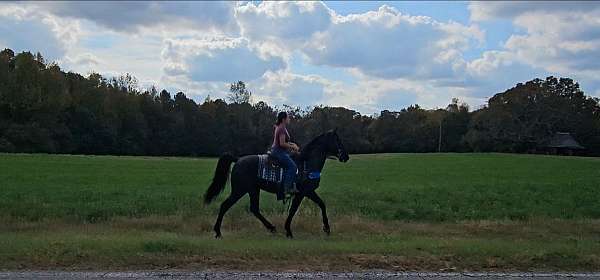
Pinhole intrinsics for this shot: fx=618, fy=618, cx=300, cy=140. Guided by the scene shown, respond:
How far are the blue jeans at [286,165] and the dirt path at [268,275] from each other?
14.2 feet

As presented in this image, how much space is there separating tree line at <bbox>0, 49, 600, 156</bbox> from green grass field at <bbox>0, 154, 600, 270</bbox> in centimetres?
5107

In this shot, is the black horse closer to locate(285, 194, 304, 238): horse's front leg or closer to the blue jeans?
locate(285, 194, 304, 238): horse's front leg

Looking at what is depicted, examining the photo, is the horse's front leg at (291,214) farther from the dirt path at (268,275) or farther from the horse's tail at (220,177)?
the dirt path at (268,275)

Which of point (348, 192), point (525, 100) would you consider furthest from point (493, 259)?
point (525, 100)

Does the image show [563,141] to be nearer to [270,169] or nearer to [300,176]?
[300,176]

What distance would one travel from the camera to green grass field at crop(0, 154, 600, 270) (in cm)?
866

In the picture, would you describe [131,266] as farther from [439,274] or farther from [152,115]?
[152,115]

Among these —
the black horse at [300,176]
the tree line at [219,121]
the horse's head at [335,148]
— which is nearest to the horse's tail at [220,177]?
the black horse at [300,176]

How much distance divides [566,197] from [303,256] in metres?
14.4

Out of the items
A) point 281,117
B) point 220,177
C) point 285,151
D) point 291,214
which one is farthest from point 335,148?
point 220,177

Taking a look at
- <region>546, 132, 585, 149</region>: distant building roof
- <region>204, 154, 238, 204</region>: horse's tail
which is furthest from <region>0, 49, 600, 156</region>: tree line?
<region>204, 154, 238, 204</region>: horse's tail

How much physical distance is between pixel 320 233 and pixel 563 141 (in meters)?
92.5

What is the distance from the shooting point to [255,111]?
99500mm

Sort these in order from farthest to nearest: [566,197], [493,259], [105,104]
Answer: [105,104]
[566,197]
[493,259]
